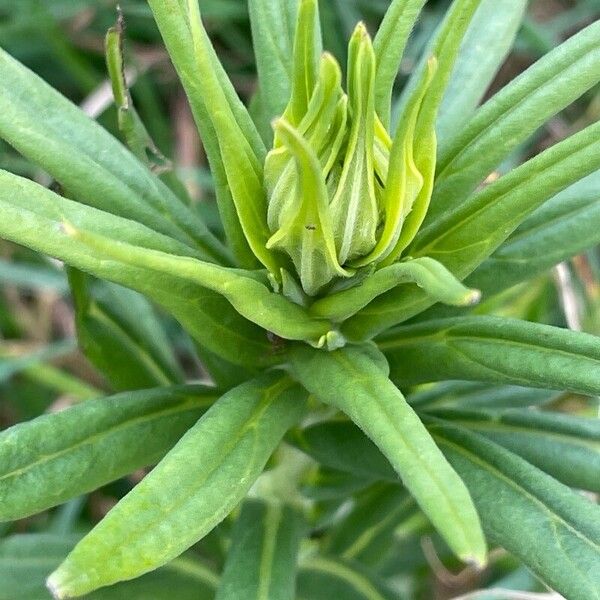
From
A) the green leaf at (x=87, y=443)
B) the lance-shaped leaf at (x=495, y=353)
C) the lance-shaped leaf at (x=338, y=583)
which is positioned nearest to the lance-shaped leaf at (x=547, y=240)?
the lance-shaped leaf at (x=495, y=353)

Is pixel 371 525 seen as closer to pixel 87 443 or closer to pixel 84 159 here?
pixel 87 443

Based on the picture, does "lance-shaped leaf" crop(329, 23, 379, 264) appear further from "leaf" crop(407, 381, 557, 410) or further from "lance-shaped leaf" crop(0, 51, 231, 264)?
"leaf" crop(407, 381, 557, 410)

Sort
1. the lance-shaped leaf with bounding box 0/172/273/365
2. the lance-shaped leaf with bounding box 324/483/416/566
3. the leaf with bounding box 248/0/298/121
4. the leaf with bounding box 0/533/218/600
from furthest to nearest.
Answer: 1. the lance-shaped leaf with bounding box 324/483/416/566
2. the leaf with bounding box 0/533/218/600
3. the leaf with bounding box 248/0/298/121
4. the lance-shaped leaf with bounding box 0/172/273/365

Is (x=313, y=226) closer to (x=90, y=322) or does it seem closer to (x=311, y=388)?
(x=311, y=388)

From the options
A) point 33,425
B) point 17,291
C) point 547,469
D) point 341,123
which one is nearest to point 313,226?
point 341,123

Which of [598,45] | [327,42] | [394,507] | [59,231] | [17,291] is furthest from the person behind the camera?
[17,291]

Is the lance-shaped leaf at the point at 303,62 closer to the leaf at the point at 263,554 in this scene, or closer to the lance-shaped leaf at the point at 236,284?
the lance-shaped leaf at the point at 236,284

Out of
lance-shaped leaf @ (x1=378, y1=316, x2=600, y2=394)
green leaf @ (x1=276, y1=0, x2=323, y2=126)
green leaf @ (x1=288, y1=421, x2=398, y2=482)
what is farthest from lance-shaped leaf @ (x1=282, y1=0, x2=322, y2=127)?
green leaf @ (x1=288, y1=421, x2=398, y2=482)
